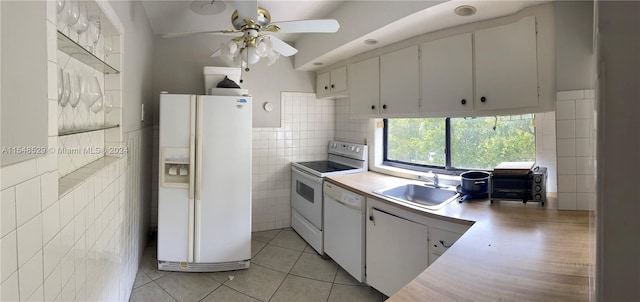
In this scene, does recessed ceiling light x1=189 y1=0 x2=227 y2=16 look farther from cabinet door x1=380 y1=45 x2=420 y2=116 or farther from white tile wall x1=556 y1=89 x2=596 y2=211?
white tile wall x1=556 y1=89 x2=596 y2=211

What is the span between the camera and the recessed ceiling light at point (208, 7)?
232 centimetres

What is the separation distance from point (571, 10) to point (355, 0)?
1.38m

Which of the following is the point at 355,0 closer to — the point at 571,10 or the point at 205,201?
the point at 571,10

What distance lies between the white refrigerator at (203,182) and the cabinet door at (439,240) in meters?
1.62

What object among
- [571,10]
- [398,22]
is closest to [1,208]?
[398,22]

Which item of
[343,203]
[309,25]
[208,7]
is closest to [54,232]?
[309,25]

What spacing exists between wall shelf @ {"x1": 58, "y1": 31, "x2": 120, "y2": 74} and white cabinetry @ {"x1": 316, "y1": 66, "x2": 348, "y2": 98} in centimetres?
210

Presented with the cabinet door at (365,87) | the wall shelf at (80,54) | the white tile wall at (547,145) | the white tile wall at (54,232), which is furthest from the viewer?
the cabinet door at (365,87)

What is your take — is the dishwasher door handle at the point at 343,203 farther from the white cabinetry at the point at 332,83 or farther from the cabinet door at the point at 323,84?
the cabinet door at the point at 323,84

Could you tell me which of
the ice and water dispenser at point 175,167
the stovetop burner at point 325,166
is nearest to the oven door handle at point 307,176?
the stovetop burner at point 325,166

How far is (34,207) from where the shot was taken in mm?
810

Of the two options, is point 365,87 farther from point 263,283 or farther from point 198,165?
point 263,283

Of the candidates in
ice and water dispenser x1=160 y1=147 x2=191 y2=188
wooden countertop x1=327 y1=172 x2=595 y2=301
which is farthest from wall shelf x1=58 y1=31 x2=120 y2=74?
wooden countertop x1=327 y1=172 x2=595 y2=301

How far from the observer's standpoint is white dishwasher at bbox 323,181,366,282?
2301 millimetres
